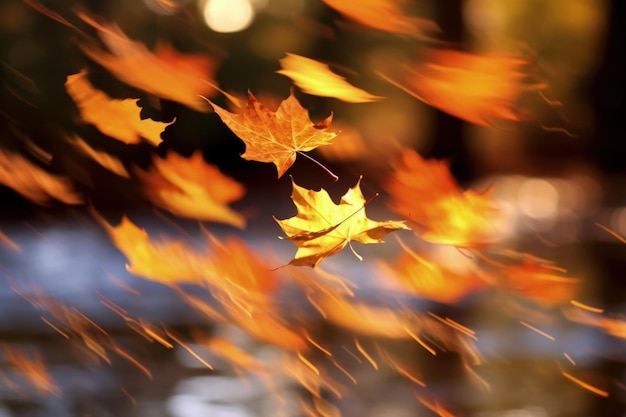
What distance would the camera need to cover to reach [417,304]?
5.30 meters

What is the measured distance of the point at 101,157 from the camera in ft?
31.3

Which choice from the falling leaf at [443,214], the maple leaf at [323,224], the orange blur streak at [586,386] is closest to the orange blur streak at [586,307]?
the falling leaf at [443,214]

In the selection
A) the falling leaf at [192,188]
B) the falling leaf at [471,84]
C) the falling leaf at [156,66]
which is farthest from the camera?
the falling leaf at [192,188]

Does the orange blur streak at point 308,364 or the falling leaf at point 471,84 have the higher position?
the orange blur streak at point 308,364

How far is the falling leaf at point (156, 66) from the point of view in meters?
7.09

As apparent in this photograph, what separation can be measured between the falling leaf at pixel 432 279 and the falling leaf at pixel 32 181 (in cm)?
370

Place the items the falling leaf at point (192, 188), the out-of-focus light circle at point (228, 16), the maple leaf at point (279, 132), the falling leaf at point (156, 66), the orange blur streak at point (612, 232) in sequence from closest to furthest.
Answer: the maple leaf at point (279, 132)
the falling leaf at point (156, 66)
the orange blur streak at point (612, 232)
the falling leaf at point (192, 188)
the out-of-focus light circle at point (228, 16)

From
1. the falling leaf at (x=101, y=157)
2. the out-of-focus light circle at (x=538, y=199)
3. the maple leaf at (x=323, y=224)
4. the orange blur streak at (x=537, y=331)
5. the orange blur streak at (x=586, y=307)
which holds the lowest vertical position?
the out-of-focus light circle at (x=538, y=199)

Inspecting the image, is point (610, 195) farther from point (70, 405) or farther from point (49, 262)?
point (70, 405)

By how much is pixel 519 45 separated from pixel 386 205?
8.75ft

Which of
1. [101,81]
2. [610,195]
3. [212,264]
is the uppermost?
[101,81]

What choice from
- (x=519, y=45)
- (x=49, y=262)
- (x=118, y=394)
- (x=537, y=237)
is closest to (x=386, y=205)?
(x=537, y=237)

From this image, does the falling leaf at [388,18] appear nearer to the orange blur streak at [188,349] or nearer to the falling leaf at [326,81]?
the falling leaf at [326,81]

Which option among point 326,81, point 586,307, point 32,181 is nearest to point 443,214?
point 586,307
